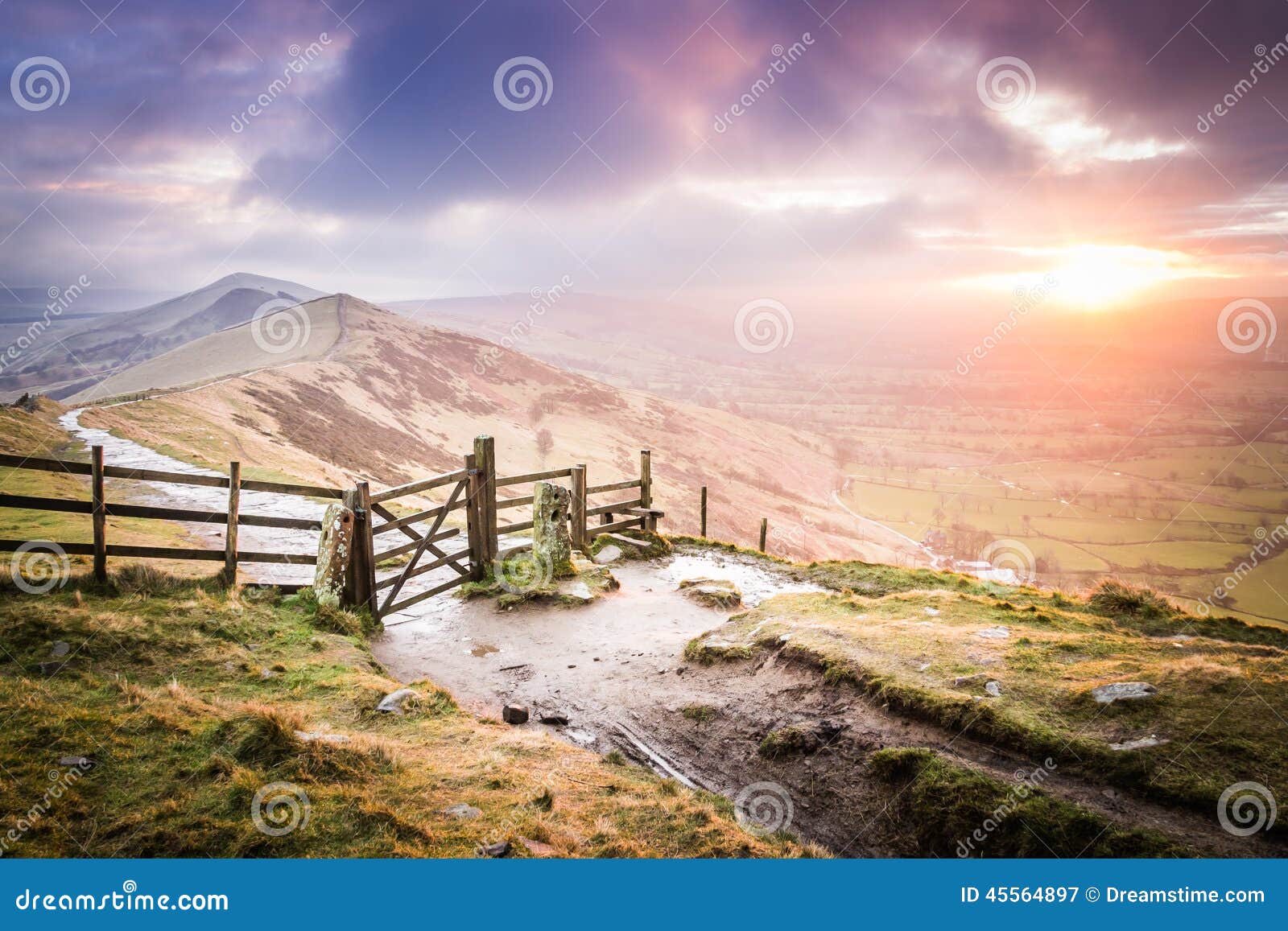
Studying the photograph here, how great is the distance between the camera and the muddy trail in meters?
5.35

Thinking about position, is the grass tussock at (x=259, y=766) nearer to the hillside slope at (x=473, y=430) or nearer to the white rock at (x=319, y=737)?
the white rock at (x=319, y=737)

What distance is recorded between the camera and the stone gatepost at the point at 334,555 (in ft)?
32.6

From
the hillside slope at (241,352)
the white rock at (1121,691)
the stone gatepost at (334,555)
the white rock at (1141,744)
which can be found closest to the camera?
the white rock at (1141,744)

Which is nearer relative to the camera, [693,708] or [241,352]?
[693,708]

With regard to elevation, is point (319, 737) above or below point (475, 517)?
below

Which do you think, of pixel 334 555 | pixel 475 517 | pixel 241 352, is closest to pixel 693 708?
pixel 334 555

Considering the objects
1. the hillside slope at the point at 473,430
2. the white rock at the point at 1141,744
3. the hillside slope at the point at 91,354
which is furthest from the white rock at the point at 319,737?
the hillside slope at the point at 91,354

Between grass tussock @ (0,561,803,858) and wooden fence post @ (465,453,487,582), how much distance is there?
4.74 m

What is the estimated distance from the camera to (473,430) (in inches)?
2534

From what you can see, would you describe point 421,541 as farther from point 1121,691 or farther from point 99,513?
point 1121,691

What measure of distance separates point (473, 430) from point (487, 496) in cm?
5409

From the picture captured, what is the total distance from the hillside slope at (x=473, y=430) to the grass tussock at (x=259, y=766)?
15.9 meters

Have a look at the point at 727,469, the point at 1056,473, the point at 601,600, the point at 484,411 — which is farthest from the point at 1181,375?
the point at 601,600

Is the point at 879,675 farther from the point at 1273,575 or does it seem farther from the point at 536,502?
the point at 1273,575
